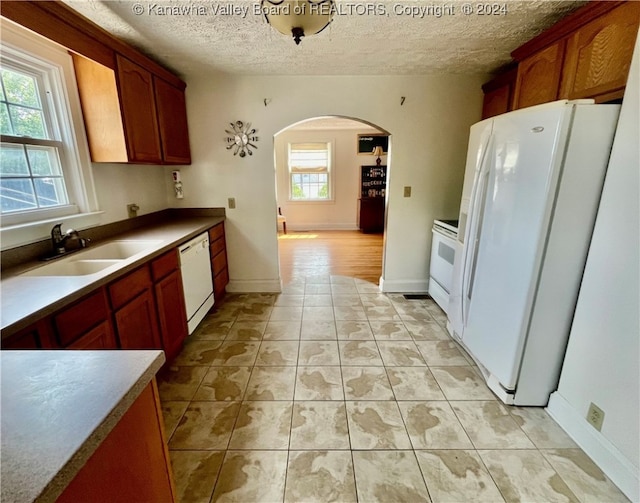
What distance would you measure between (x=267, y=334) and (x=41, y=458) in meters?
2.16

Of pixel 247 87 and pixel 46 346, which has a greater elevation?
pixel 247 87

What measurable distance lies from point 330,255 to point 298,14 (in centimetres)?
402

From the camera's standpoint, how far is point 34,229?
1.74m

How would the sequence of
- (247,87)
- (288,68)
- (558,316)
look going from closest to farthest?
1. (558,316)
2. (288,68)
3. (247,87)

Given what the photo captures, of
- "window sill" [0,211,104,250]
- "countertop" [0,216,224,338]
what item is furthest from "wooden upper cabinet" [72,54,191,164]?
"countertop" [0,216,224,338]

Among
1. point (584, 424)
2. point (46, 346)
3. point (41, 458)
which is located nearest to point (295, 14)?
point (41, 458)

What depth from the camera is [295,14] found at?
3.78ft

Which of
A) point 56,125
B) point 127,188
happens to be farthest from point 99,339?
point 127,188

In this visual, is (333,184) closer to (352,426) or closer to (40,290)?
(352,426)

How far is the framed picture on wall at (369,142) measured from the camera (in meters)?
6.78

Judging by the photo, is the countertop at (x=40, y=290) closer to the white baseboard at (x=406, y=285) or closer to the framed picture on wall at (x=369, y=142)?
the white baseboard at (x=406, y=285)

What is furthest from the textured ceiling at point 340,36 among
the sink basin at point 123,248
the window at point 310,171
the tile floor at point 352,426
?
the window at point 310,171

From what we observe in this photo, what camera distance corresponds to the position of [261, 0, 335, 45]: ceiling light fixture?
1122 mm

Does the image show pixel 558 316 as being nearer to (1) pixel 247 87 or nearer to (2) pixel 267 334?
(2) pixel 267 334
